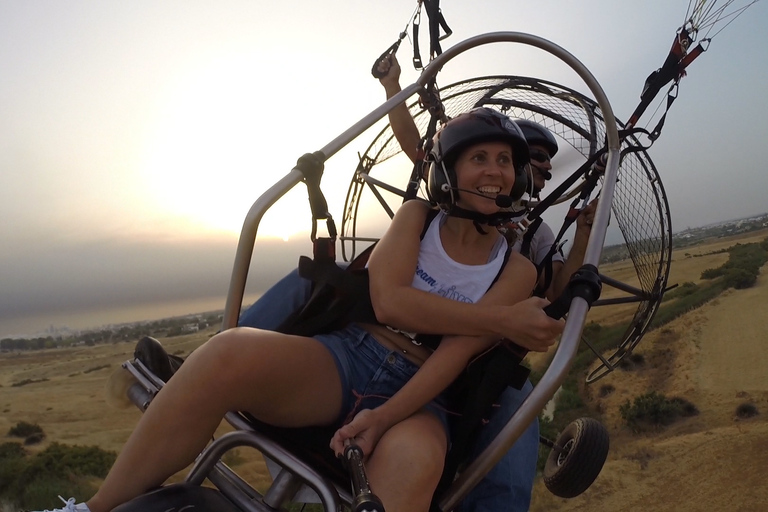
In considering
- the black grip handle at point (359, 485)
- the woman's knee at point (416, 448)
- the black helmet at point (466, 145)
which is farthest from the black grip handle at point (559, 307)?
the black grip handle at point (359, 485)

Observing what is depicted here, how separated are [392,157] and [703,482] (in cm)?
704

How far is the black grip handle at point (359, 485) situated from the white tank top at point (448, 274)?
2.26ft

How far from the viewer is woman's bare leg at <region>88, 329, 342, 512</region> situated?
1.42 metres

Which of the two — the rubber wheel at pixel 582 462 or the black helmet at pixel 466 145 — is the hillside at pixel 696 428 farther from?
the black helmet at pixel 466 145

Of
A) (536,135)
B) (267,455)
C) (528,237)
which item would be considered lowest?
(267,455)

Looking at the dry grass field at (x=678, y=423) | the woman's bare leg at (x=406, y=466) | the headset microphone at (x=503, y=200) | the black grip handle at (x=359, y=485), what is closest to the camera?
the black grip handle at (x=359, y=485)

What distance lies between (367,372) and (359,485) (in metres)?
0.63

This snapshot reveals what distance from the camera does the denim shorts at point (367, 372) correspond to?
1.69 metres

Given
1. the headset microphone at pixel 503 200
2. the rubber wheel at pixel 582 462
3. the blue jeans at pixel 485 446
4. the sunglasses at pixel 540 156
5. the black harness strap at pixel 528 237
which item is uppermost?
the sunglasses at pixel 540 156

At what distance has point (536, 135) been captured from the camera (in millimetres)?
2629

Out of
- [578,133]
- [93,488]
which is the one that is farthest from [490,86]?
[93,488]

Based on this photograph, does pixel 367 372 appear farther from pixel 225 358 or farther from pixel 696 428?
pixel 696 428

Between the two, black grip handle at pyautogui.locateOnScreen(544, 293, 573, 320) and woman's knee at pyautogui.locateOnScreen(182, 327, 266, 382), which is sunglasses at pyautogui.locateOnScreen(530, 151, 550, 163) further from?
woman's knee at pyautogui.locateOnScreen(182, 327, 266, 382)

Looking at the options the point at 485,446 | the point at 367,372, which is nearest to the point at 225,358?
the point at 367,372
